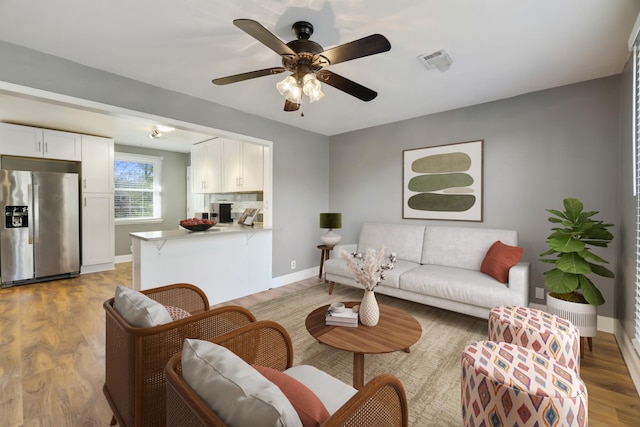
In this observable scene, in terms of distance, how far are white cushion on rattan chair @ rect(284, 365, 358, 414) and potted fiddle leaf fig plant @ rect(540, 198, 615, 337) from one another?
2066 mm

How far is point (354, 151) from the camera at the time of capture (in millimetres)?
4613

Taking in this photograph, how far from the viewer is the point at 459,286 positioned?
8.82 ft

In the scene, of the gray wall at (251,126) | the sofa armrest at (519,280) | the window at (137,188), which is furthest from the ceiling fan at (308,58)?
the window at (137,188)

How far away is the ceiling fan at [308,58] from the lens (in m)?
1.52

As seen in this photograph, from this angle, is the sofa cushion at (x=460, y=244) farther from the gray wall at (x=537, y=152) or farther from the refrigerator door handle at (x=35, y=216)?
the refrigerator door handle at (x=35, y=216)

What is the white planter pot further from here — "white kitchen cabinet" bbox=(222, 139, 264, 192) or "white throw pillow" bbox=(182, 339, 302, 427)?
"white kitchen cabinet" bbox=(222, 139, 264, 192)

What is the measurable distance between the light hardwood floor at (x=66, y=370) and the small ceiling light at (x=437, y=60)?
Result: 2.62 m

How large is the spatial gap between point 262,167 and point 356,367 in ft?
10.2

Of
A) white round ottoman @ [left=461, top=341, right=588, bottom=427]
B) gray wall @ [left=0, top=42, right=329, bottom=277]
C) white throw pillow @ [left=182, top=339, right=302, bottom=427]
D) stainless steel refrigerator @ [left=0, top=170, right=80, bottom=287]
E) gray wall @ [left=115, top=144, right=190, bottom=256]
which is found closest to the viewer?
white throw pillow @ [left=182, top=339, right=302, bottom=427]

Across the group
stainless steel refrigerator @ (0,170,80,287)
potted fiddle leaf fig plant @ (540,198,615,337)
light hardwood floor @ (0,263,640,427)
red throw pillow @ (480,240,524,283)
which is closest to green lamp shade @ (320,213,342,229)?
light hardwood floor @ (0,263,640,427)

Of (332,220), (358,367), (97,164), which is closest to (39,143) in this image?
(97,164)

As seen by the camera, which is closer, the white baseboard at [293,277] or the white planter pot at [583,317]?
the white planter pot at [583,317]

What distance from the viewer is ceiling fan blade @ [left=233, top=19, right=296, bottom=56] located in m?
1.38

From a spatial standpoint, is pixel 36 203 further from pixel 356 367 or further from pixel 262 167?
pixel 356 367
